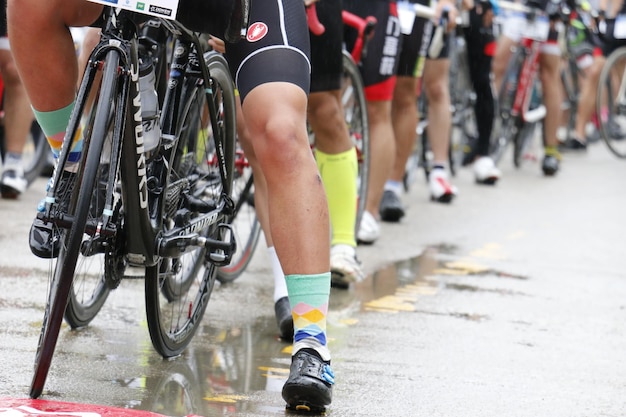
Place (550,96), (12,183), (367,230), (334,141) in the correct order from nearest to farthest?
(334,141)
(367,230)
(12,183)
(550,96)

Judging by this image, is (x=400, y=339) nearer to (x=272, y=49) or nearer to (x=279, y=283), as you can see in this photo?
(x=279, y=283)

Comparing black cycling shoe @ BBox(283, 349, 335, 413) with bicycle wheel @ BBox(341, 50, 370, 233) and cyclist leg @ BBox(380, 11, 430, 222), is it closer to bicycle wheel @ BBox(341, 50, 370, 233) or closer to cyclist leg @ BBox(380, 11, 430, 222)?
bicycle wheel @ BBox(341, 50, 370, 233)

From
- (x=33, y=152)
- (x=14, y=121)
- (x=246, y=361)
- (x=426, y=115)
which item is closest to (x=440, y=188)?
(x=426, y=115)

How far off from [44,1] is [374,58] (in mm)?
3537

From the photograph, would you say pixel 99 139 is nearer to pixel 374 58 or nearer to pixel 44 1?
pixel 44 1

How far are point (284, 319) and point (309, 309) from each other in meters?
0.94

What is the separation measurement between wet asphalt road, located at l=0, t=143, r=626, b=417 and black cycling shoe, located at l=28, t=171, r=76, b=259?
399 mm

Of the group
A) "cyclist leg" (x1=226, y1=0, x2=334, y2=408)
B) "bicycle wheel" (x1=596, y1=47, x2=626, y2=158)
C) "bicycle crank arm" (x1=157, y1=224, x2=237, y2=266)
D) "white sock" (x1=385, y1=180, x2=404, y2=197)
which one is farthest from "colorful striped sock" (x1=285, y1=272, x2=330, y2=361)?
"bicycle wheel" (x1=596, y1=47, x2=626, y2=158)

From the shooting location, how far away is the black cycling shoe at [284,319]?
180 inches

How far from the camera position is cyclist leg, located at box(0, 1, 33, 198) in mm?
7605

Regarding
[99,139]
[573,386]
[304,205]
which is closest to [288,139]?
[304,205]

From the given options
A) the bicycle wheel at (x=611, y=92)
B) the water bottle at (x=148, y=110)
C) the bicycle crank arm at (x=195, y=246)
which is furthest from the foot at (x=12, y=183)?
the bicycle wheel at (x=611, y=92)

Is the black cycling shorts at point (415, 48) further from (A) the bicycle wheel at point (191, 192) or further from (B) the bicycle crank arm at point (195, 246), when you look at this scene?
(B) the bicycle crank arm at point (195, 246)

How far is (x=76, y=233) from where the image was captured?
3.25m
